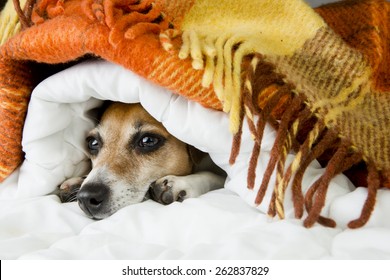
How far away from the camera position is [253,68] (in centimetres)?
97

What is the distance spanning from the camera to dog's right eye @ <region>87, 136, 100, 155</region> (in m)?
1.32

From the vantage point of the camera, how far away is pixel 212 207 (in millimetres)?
959

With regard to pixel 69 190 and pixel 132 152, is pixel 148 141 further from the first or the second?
pixel 69 190

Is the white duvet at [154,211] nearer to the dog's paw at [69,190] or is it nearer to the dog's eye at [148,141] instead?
the dog's paw at [69,190]

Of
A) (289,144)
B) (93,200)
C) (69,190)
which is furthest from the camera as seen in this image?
(69,190)

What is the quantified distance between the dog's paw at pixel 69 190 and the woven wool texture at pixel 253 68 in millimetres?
182

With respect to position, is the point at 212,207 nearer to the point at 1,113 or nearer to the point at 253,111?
the point at 253,111

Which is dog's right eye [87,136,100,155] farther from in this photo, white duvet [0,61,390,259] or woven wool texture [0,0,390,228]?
woven wool texture [0,0,390,228]

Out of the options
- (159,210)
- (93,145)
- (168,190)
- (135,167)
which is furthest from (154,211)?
(93,145)

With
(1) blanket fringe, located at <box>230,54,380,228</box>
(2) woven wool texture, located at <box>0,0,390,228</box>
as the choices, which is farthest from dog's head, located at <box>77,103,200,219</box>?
(1) blanket fringe, located at <box>230,54,380,228</box>

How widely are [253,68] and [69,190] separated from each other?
60 cm

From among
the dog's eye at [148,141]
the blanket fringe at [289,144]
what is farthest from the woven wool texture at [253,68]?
the dog's eye at [148,141]

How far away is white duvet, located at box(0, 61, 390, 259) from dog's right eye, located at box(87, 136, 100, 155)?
0.04m

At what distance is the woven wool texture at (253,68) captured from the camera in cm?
94
